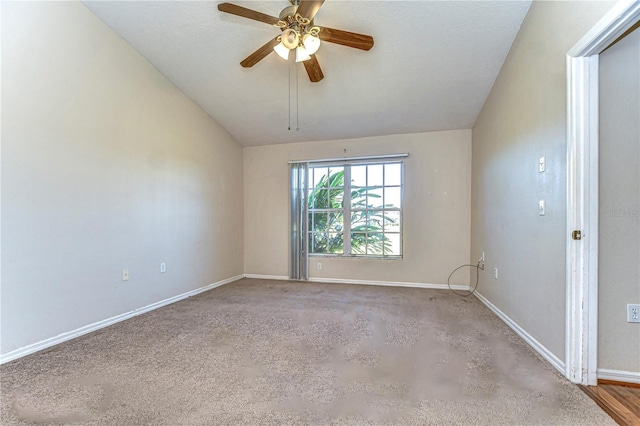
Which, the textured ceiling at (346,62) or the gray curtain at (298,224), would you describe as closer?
the textured ceiling at (346,62)

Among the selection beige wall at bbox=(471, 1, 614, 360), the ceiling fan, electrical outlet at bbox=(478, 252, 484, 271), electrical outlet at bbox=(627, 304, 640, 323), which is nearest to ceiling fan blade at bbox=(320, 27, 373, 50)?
the ceiling fan

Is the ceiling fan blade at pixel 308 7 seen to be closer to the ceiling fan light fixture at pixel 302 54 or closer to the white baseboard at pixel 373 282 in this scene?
the ceiling fan light fixture at pixel 302 54

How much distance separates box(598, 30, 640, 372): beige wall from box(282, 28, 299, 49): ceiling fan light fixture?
1954 millimetres

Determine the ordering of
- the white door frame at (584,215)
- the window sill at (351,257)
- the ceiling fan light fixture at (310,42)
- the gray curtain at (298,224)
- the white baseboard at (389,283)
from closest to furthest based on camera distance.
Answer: the white door frame at (584,215) < the ceiling fan light fixture at (310,42) < the white baseboard at (389,283) < the window sill at (351,257) < the gray curtain at (298,224)

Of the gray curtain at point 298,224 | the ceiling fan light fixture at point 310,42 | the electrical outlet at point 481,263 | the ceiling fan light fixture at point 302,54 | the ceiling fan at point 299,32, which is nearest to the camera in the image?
the ceiling fan at point 299,32

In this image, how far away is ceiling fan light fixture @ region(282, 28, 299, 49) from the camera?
83.1 inches

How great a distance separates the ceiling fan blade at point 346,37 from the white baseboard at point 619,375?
2667mm

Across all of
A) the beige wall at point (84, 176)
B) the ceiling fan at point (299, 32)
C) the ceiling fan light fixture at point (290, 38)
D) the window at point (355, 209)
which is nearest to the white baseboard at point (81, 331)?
the beige wall at point (84, 176)

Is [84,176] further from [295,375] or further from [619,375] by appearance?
[619,375]

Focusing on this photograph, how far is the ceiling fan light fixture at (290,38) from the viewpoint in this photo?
211cm

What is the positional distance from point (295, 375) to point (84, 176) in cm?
248

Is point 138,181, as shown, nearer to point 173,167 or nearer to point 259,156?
point 173,167

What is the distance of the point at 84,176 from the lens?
8.39 ft

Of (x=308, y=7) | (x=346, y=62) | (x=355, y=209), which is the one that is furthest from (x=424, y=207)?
(x=308, y=7)
